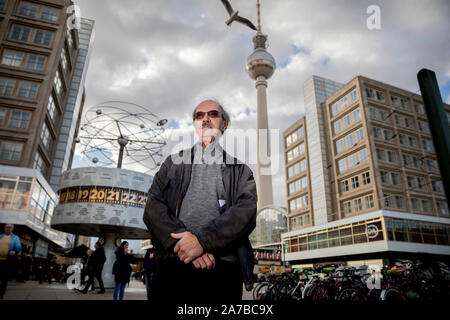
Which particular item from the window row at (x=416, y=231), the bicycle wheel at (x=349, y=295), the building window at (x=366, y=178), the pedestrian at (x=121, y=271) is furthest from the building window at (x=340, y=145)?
the pedestrian at (x=121, y=271)

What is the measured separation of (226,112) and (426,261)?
27.9ft

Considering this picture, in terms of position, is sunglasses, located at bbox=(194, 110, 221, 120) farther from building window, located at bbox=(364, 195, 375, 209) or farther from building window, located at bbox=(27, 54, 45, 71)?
building window, located at bbox=(364, 195, 375, 209)

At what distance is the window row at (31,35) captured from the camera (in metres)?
32.0

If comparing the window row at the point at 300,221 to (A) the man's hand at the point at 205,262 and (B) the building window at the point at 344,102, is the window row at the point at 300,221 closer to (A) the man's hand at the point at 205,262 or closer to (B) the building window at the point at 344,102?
Answer: (B) the building window at the point at 344,102

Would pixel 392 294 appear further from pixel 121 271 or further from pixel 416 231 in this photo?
pixel 416 231

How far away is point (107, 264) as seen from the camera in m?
15.0

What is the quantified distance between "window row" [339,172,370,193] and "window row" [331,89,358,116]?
1030cm

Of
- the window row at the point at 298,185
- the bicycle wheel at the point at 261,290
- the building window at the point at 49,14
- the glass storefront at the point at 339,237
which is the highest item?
the building window at the point at 49,14

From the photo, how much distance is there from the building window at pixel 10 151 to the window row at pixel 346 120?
3932 cm

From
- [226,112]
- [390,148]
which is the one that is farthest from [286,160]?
[226,112]

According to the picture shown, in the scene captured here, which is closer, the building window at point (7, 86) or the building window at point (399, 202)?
the building window at point (7, 86)
